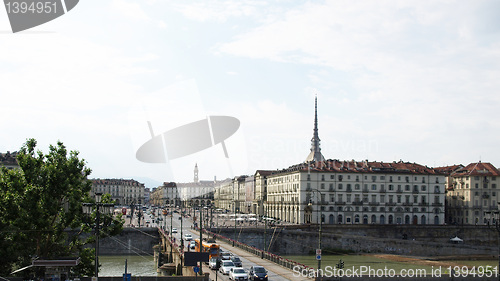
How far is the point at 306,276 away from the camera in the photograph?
4303 centimetres

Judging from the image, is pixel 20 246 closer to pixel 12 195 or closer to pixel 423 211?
pixel 12 195

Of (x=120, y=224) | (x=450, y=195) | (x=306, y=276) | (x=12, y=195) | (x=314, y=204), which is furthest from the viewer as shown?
(x=450, y=195)

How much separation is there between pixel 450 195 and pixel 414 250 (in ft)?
138

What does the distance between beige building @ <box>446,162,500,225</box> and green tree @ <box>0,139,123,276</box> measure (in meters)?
105

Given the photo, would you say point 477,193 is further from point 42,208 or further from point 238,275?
point 42,208

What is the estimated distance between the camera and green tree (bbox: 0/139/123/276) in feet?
112

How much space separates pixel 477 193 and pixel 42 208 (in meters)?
110

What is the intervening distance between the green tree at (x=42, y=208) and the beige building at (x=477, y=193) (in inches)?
4130

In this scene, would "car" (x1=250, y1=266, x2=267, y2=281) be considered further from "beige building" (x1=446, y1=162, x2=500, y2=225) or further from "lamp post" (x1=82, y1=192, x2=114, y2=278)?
"beige building" (x1=446, y1=162, x2=500, y2=225)

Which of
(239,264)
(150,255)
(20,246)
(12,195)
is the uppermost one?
(12,195)

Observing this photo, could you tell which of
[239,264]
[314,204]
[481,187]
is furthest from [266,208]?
[239,264]

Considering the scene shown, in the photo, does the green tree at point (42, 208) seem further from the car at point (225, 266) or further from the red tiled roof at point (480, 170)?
the red tiled roof at point (480, 170)

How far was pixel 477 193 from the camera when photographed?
121750 mm

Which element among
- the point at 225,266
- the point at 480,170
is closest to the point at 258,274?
the point at 225,266
